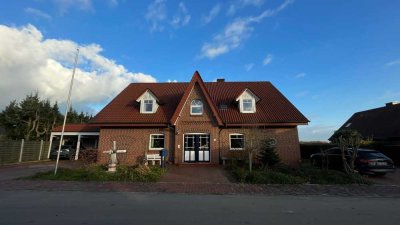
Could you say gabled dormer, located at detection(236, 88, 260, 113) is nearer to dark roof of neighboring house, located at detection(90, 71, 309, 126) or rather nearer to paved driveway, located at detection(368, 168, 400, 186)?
dark roof of neighboring house, located at detection(90, 71, 309, 126)

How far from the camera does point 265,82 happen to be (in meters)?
28.3

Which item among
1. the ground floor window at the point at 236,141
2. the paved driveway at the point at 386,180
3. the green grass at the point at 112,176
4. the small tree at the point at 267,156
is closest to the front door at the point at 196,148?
the ground floor window at the point at 236,141

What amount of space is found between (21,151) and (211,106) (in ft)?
52.6

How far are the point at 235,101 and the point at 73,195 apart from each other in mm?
15690

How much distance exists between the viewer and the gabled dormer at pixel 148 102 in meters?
23.4

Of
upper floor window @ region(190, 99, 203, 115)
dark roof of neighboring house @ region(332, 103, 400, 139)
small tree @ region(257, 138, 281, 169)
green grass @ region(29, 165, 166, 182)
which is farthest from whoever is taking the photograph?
dark roof of neighboring house @ region(332, 103, 400, 139)

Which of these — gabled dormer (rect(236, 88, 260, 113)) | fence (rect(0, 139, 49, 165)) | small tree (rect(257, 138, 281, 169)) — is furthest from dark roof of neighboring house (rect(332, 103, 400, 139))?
fence (rect(0, 139, 49, 165))

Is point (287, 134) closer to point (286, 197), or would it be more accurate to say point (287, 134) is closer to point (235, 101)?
point (235, 101)

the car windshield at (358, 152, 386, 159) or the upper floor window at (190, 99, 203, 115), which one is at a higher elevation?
the upper floor window at (190, 99, 203, 115)

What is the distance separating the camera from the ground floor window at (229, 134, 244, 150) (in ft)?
72.3

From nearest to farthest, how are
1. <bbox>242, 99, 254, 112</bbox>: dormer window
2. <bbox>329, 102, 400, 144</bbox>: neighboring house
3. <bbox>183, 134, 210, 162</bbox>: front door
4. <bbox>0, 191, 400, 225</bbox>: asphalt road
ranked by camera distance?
1. <bbox>0, 191, 400, 225</bbox>: asphalt road
2. <bbox>183, 134, 210, 162</bbox>: front door
3. <bbox>242, 99, 254, 112</bbox>: dormer window
4. <bbox>329, 102, 400, 144</bbox>: neighboring house

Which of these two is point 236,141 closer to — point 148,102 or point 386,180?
point 148,102

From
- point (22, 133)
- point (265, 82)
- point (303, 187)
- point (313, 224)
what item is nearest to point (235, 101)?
point (265, 82)

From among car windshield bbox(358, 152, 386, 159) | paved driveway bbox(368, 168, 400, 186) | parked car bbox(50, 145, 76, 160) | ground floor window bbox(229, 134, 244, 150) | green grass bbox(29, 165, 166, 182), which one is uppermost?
ground floor window bbox(229, 134, 244, 150)
